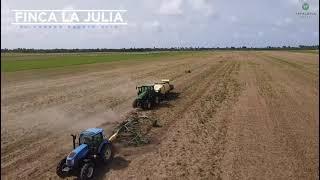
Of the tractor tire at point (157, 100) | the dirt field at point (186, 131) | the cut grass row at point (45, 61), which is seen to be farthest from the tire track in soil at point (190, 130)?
the cut grass row at point (45, 61)

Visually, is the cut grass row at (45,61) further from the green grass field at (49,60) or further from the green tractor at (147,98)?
the green tractor at (147,98)

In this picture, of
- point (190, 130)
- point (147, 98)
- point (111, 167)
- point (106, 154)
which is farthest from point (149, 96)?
point (111, 167)

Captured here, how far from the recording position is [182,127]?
23406mm

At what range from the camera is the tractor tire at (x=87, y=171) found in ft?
48.1

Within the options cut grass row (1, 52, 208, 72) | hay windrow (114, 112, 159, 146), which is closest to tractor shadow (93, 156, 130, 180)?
hay windrow (114, 112, 159, 146)

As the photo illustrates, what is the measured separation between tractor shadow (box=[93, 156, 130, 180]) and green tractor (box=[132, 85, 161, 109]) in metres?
11.0

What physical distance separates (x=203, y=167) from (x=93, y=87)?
27.3m

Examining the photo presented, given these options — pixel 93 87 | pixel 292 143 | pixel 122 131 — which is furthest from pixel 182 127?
pixel 93 87

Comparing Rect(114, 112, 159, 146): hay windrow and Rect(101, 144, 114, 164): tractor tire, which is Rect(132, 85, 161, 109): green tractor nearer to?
Rect(114, 112, 159, 146): hay windrow

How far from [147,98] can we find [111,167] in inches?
502

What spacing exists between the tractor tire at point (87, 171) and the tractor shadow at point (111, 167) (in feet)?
1.52

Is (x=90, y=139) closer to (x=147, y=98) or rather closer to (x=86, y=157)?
(x=86, y=157)

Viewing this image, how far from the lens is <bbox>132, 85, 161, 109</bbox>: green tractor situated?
28.9 metres

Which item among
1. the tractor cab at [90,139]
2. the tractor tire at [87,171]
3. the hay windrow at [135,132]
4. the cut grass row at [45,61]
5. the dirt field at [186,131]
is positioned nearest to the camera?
the tractor tire at [87,171]
